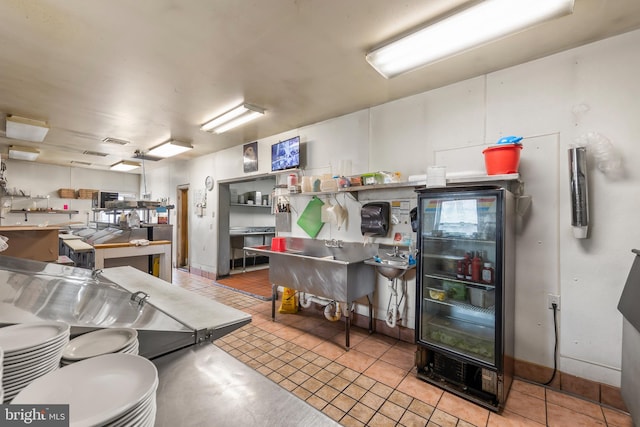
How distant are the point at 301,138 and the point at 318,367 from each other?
292cm

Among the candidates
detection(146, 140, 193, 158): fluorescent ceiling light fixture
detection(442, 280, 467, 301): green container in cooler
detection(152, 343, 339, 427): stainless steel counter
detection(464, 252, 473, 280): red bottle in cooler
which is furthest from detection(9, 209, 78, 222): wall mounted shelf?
detection(464, 252, 473, 280): red bottle in cooler

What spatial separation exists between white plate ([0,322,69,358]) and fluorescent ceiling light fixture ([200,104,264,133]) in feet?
9.06


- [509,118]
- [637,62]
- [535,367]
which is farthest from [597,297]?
[637,62]

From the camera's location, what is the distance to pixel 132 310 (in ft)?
4.11

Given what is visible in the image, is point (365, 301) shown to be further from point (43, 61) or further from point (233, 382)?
point (43, 61)

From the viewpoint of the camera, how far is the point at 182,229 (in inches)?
265

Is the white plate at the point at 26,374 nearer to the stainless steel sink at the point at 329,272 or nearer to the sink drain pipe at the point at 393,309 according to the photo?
the stainless steel sink at the point at 329,272

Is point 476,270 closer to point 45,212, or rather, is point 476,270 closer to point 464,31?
point 464,31

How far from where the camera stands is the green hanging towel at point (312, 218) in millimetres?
3715

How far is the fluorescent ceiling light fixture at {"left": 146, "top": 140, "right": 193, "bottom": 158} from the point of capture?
468cm

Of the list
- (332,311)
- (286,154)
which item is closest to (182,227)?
(286,154)

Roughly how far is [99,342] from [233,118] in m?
3.13

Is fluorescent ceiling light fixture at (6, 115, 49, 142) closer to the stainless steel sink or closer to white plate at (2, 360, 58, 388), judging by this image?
the stainless steel sink

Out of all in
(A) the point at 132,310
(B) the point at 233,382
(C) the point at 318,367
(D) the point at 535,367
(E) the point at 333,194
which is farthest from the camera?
(E) the point at 333,194
